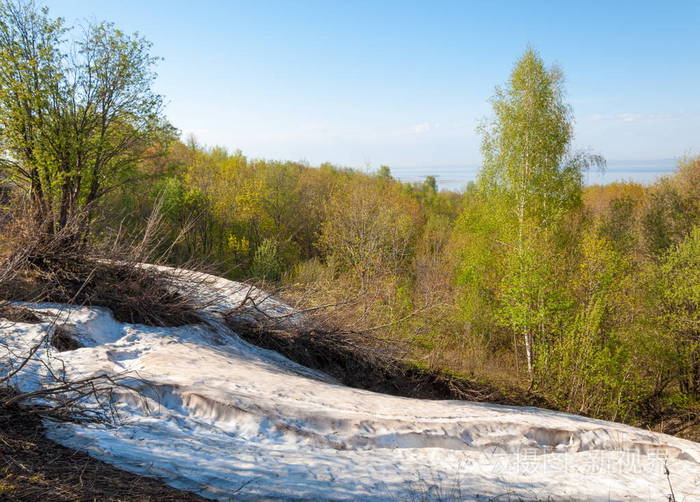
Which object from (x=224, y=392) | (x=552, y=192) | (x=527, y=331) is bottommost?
(x=527, y=331)

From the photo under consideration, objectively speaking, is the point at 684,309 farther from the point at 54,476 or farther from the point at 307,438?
the point at 54,476

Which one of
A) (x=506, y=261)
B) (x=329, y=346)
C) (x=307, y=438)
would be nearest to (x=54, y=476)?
(x=307, y=438)

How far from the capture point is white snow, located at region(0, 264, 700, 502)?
14.5 feet

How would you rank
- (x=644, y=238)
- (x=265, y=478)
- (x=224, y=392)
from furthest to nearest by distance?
1. (x=644, y=238)
2. (x=224, y=392)
3. (x=265, y=478)

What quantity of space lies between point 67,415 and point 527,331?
16.2 meters

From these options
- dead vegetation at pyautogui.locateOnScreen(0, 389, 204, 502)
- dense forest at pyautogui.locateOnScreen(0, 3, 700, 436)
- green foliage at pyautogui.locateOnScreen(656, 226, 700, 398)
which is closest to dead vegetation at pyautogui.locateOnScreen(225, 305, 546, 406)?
dense forest at pyautogui.locateOnScreen(0, 3, 700, 436)

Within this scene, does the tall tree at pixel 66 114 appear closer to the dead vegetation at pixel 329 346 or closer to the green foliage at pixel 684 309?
the dead vegetation at pixel 329 346

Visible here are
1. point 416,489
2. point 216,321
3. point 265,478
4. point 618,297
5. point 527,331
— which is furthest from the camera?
point 527,331

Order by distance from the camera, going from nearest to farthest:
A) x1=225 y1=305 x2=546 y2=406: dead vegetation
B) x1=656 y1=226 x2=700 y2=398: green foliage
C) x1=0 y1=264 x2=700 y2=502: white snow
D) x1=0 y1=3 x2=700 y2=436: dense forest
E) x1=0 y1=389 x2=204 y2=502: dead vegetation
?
x1=0 y1=389 x2=204 y2=502: dead vegetation
x1=0 y1=264 x2=700 y2=502: white snow
x1=225 y1=305 x2=546 y2=406: dead vegetation
x1=0 y1=3 x2=700 y2=436: dense forest
x1=656 y1=226 x2=700 y2=398: green foliage

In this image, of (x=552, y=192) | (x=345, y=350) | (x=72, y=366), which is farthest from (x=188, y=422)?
(x=552, y=192)

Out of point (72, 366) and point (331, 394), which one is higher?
point (72, 366)

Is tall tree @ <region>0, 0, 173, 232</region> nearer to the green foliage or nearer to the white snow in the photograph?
the white snow

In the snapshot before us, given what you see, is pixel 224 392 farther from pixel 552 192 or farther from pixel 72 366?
pixel 552 192

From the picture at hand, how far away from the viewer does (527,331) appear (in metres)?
17.9
